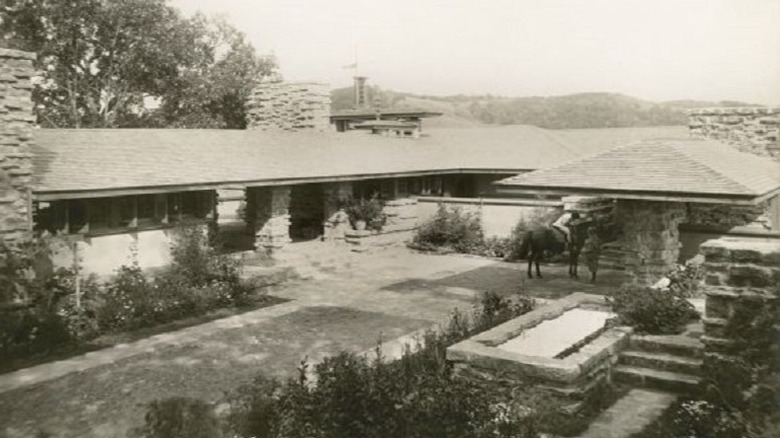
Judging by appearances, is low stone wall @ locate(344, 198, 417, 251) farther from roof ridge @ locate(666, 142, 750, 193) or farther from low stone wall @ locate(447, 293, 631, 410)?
low stone wall @ locate(447, 293, 631, 410)

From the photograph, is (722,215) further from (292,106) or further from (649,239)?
(292,106)

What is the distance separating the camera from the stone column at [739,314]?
23.7 feet

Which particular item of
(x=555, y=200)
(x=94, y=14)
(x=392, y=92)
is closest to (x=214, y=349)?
(x=555, y=200)

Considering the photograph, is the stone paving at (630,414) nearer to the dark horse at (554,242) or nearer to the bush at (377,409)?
the bush at (377,409)

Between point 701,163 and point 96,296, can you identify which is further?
point 701,163

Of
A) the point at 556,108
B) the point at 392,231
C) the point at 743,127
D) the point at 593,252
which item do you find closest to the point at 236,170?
the point at 392,231

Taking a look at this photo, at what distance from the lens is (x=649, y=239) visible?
505 inches

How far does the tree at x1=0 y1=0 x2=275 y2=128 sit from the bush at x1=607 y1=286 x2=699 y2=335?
2999 cm

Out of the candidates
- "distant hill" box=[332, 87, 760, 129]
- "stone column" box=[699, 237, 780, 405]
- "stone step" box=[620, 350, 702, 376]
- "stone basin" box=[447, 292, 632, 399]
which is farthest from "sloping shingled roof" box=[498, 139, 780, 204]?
"distant hill" box=[332, 87, 760, 129]

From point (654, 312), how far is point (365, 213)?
1247 cm

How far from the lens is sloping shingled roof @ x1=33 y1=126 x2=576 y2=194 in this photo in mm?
14070

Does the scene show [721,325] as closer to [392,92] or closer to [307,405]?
[307,405]

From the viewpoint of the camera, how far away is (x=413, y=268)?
18375 millimetres

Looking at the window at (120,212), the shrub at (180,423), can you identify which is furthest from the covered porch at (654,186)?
the shrub at (180,423)
